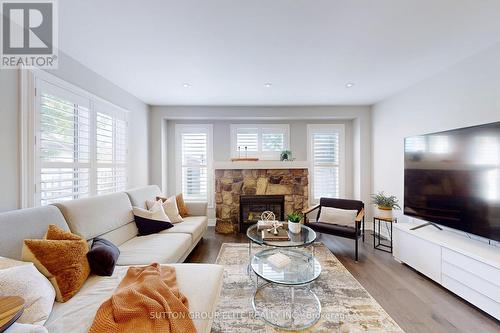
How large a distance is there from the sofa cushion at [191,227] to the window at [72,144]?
1176mm

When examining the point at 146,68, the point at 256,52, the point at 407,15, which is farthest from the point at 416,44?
the point at 146,68

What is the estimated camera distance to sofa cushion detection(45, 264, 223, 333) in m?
1.21

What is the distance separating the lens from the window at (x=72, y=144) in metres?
2.05

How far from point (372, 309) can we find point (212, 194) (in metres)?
3.40

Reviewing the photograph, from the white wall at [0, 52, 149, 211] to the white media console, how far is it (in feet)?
13.7

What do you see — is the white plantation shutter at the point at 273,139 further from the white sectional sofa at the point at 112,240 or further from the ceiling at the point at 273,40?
the white sectional sofa at the point at 112,240

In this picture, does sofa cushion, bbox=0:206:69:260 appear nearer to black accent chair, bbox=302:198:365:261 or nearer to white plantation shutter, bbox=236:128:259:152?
black accent chair, bbox=302:198:365:261

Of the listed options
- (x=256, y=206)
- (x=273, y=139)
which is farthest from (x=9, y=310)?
(x=273, y=139)

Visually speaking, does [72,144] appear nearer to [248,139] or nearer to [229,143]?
[229,143]

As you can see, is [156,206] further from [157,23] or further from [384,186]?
[384,186]

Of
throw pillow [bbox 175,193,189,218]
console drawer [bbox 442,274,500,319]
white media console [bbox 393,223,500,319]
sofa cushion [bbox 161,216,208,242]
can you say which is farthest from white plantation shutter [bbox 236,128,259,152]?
console drawer [bbox 442,274,500,319]

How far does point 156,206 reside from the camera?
9.48ft

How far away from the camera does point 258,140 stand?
4.59 m

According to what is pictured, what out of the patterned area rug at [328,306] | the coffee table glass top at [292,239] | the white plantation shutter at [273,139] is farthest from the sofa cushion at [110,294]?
the white plantation shutter at [273,139]
